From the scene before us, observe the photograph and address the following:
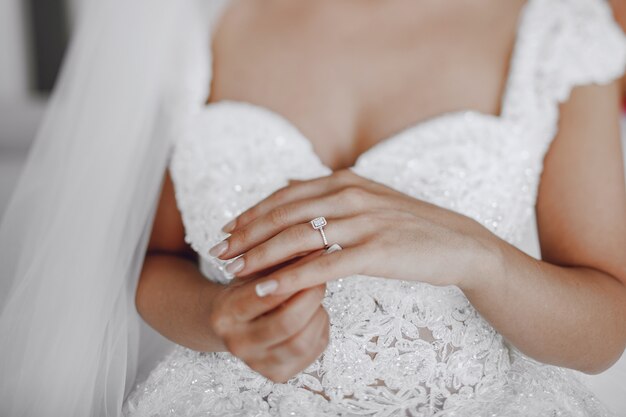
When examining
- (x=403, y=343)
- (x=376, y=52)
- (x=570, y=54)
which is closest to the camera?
(x=403, y=343)

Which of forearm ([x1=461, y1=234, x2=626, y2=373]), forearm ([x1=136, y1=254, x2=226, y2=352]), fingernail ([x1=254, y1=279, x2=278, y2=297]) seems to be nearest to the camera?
fingernail ([x1=254, y1=279, x2=278, y2=297])

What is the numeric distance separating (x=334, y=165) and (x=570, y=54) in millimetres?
395

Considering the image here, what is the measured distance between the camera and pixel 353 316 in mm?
892

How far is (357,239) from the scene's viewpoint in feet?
2.36

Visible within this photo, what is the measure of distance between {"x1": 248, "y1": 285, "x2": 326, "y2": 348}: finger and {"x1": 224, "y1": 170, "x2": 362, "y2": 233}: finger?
0.47ft

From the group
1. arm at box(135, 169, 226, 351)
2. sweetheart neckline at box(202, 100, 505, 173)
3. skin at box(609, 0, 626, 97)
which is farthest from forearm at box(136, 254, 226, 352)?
skin at box(609, 0, 626, 97)

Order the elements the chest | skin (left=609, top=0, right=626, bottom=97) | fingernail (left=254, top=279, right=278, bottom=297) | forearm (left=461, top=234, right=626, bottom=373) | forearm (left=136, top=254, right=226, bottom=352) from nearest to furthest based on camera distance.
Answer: fingernail (left=254, top=279, right=278, bottom=297), forearm (left=461, top=234, right=626, bottom=373), forearm (left=136, top=254, right=226, bottom=352), the chest, skin (left=609, top=0, right=626, bottom=97)

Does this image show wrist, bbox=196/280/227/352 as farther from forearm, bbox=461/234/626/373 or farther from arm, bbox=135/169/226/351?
forearm, bbox=461/234/626/373

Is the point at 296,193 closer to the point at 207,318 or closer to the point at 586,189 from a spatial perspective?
the point at 207,318

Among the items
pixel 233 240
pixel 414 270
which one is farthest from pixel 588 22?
pixel 233 240

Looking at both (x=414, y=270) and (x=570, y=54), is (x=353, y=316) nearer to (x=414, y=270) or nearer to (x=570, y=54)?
(x=414, y=270)

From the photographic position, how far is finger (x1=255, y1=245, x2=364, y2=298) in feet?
2.20

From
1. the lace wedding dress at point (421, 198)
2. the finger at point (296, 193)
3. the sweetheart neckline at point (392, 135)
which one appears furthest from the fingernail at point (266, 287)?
the sweetheart neckline at point (392, 135)

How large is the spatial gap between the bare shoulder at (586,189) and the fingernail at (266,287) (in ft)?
1.54
